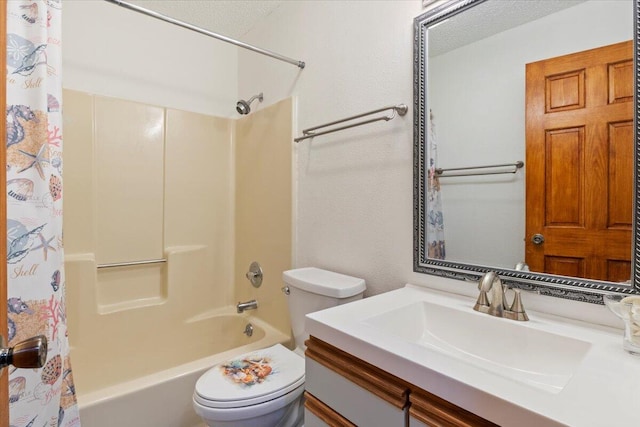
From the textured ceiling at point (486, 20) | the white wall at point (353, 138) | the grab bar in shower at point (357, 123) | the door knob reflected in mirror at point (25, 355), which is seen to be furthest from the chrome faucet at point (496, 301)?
the door knob reflected in mirror at point (25, 355)

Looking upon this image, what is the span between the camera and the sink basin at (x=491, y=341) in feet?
2.58

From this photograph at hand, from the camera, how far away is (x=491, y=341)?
925 millimetres

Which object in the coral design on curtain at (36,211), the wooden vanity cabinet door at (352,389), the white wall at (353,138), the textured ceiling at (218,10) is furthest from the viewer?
the textured ceiling at (218,10)

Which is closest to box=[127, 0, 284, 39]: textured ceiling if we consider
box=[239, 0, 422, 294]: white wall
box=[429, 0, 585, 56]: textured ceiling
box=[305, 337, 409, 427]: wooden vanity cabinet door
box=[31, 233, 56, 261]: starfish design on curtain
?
box=[239, 0, 422, 294]: white wall

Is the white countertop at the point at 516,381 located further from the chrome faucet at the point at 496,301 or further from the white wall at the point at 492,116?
the white wall at the point at 492,116

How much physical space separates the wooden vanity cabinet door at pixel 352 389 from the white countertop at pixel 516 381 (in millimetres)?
32

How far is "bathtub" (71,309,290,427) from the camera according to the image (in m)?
1.27

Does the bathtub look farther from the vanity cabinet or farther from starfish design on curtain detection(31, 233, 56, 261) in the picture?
the vanity cabinet

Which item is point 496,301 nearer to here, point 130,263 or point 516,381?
point 516,381

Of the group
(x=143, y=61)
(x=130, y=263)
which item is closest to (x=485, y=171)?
(x=130, y=263)

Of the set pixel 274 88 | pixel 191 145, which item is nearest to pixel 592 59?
pixel 274 88

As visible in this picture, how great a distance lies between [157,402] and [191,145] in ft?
5.21

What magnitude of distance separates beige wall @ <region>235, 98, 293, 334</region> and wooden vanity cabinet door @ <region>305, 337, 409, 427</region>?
3.19 ft

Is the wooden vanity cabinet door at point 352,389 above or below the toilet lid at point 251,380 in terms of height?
above
